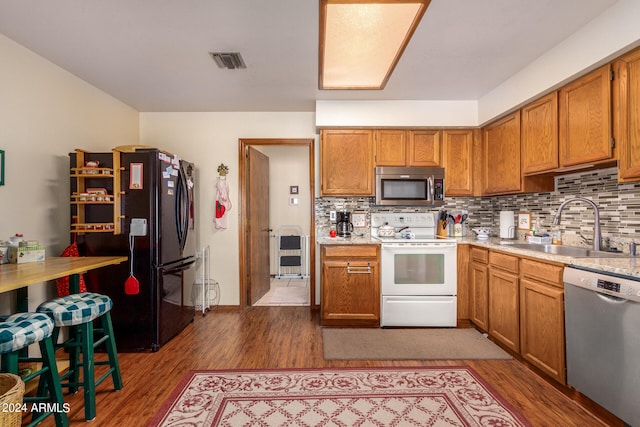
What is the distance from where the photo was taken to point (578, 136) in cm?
221

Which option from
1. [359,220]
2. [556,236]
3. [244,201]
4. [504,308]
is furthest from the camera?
[244,201]

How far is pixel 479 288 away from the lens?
2990mm

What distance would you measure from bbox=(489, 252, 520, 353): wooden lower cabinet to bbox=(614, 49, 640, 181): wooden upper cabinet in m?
0.90

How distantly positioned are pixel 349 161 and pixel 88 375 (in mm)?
2740

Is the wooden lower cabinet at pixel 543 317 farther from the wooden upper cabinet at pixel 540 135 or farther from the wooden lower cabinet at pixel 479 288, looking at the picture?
the wooden upper cabinet at pixel 540 135

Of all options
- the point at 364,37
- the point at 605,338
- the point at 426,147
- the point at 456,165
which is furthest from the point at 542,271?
the point at 364,37

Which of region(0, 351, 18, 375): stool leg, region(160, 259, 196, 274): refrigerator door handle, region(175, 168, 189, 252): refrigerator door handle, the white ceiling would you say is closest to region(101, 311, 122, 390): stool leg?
region(0, 351, 18, 375): stool leg

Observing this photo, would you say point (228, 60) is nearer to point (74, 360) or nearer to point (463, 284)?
point (74, 360)

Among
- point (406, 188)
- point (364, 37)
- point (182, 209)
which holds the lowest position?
point (182, 209)

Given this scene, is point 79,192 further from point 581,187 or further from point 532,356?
point 581,187

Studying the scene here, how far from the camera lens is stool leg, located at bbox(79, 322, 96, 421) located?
5.82 feet

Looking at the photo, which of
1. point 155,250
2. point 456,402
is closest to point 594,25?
point 456,402

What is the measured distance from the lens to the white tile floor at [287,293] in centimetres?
408

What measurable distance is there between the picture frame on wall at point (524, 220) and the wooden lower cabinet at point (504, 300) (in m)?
0.66
